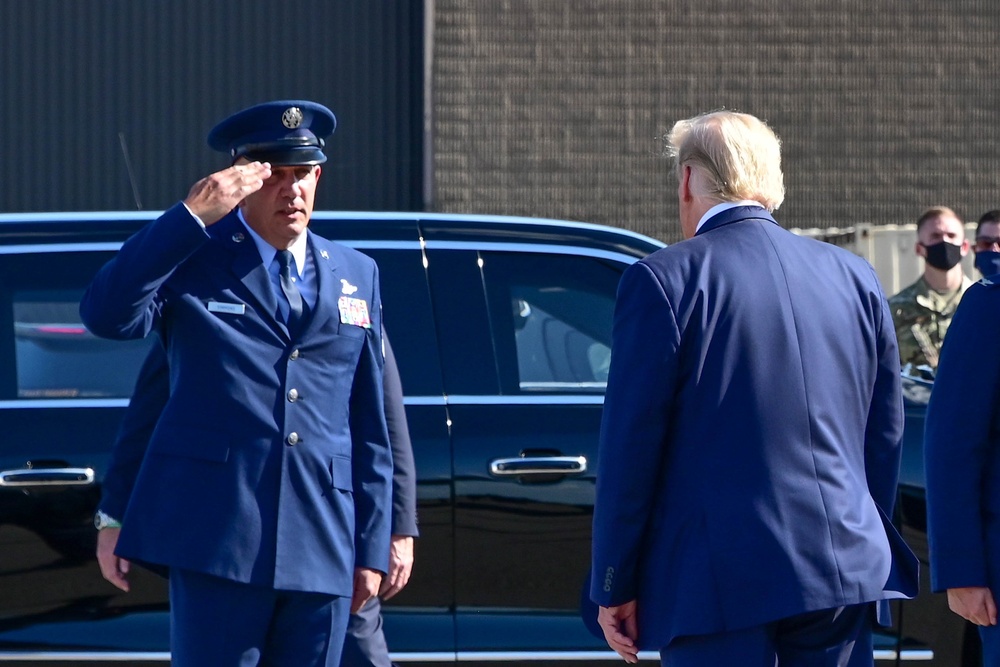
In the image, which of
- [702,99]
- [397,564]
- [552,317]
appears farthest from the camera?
[702,99]

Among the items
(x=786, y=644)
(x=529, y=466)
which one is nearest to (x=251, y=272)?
(x=786, y=644)

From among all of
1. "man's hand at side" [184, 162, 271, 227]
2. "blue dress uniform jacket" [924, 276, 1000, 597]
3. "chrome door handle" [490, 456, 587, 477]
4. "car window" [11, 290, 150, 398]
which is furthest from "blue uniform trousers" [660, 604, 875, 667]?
"car window" [11, 290, 150, 398]

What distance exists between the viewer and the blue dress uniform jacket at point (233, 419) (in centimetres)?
293

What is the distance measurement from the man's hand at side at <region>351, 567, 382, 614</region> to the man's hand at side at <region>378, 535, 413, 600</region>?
0.41 feet

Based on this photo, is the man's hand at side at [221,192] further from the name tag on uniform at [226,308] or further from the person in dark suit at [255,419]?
the name tag on uniform at [226,308]

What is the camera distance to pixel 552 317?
4.62m

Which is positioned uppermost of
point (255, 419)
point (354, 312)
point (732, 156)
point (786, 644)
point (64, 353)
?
point (732, 156)

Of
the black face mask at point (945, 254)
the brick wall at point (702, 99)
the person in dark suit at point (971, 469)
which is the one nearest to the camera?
the person in dark suit at point (971, 469)

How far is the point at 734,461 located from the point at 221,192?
122 centimetres

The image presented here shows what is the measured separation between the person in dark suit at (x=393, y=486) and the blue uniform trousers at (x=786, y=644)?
0.91m

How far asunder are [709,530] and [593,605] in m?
0.36

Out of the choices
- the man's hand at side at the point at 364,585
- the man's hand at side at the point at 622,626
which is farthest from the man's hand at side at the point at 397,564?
the man's hand at side at the point at 622,626

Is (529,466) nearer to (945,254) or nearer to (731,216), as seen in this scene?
(731,216)

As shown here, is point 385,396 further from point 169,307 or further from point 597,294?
point 597,294
